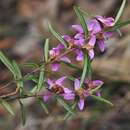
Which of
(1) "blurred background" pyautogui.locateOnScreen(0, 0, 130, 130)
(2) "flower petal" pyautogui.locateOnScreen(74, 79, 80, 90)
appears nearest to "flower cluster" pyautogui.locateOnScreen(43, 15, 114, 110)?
(2) "flower petal" pyautogui.locateOnScreen(74, 79, 80, 90)

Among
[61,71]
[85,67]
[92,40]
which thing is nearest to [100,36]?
[92,40]

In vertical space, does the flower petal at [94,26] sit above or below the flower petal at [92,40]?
above

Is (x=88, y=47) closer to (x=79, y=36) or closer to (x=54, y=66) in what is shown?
(x=79, y=36)

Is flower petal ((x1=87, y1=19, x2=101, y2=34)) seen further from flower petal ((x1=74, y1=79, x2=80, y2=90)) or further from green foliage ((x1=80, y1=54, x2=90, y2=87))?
flower petal ((x1=74, y1=79, x2=80, y2=90))

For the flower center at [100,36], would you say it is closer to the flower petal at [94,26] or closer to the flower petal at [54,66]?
the flower petal at [94,26]

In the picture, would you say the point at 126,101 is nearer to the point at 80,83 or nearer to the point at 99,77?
the point at 99,77

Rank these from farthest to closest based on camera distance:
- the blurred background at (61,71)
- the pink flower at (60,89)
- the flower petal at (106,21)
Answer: the blurred background at (61,71), the pink flower at (60,89), the flower petal at (106,21)

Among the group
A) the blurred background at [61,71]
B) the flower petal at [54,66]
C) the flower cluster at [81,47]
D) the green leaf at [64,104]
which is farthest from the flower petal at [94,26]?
the blurred background at [61,71]

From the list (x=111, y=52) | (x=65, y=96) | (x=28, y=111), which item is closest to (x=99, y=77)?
(x=111, y=52)

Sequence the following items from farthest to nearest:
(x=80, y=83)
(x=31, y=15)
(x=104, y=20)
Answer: (x=31, y=15) < (x=80, y=83) < (x=104, y=20)
